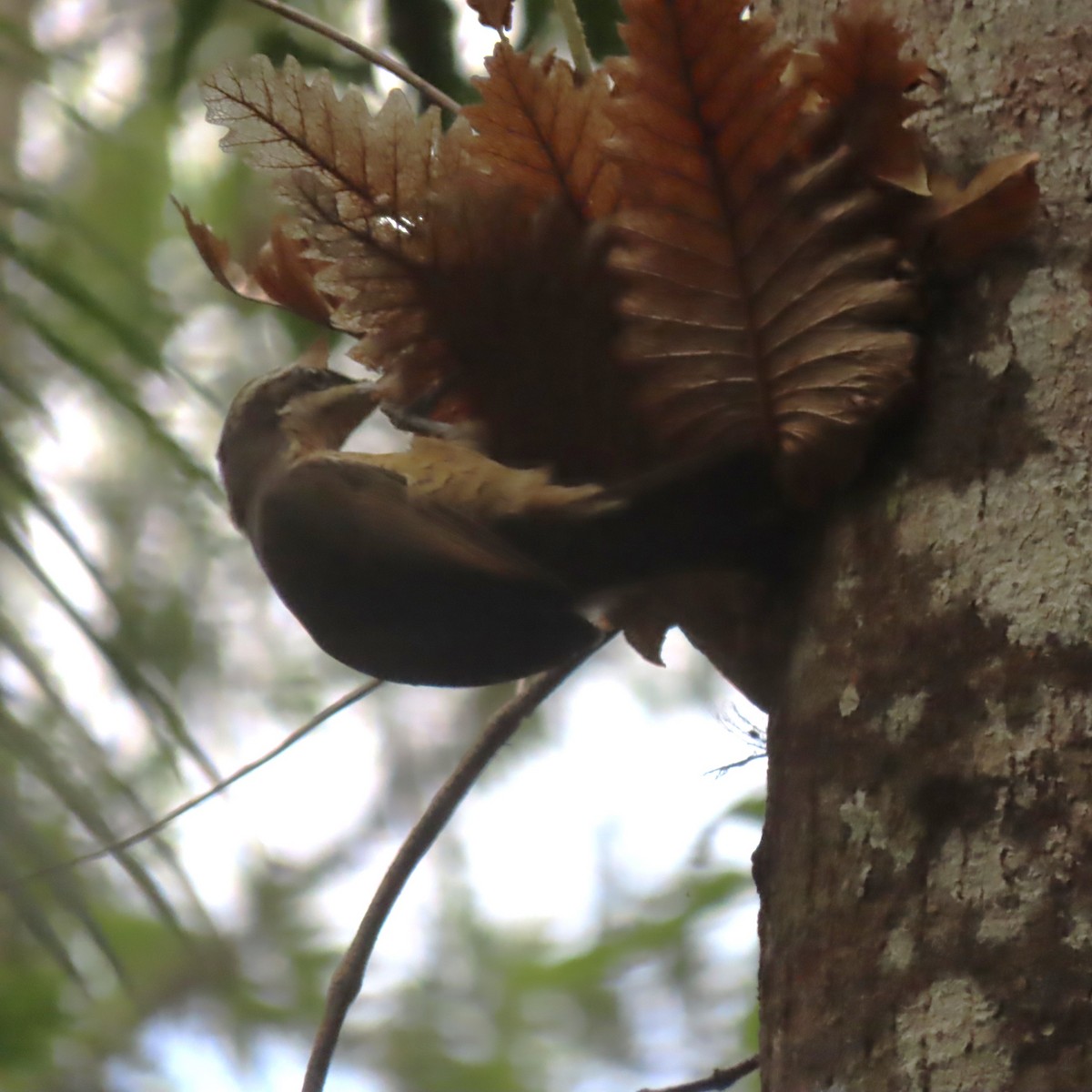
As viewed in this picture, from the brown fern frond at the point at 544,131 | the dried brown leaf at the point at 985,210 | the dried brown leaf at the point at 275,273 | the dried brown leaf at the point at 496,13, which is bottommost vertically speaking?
the dried brown leaf at the point at 985,210

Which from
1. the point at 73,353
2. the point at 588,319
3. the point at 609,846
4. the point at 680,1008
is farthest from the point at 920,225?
the point at 609,846

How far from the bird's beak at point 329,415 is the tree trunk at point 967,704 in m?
0.70

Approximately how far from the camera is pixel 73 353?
136 centimetres

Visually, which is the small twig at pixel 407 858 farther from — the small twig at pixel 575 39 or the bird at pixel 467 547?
the small twig at pixel 575 39

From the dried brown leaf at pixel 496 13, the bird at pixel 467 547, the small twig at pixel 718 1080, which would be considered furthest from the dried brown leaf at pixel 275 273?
the small twig at pixel 718 1080

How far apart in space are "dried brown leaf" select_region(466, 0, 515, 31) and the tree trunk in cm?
31

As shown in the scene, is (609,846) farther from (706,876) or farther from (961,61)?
(961,61)

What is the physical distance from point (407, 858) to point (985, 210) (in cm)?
82

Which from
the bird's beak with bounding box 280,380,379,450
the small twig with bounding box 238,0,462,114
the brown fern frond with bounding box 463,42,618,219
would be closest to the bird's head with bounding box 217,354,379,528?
the bird's beak with bounding box 280,380,379,450

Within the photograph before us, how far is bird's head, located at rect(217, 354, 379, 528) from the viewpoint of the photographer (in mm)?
1573

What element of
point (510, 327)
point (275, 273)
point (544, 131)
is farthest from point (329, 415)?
point (544, 131)

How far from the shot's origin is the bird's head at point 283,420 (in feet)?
5.16

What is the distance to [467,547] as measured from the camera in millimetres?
1176

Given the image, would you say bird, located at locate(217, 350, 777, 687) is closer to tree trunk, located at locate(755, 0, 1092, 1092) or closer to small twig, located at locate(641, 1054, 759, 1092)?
tree trunk, located at locate(755, 0, 1092, 1092)
